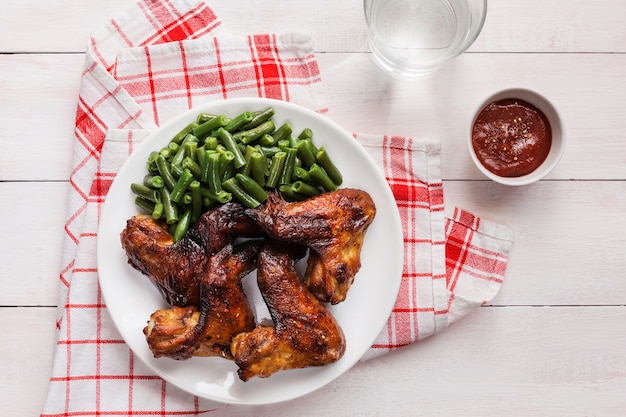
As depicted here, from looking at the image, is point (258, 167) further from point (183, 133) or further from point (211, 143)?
point (183, 133)

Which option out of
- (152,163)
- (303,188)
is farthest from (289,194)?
(152,163)

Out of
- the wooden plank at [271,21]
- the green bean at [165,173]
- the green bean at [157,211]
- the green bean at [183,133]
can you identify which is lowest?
the green bean at [157,211]

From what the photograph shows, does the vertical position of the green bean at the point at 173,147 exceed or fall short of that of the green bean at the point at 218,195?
it exceeds it

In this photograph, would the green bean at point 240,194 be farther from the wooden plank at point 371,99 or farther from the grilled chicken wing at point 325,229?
the wooden plank at point 371,99

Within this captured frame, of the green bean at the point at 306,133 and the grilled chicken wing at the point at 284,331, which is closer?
the grilled chicken wing at the point at 284,331

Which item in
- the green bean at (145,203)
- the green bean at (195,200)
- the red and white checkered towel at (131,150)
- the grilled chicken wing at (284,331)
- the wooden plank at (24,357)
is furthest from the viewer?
the wooden plank at (24,357)

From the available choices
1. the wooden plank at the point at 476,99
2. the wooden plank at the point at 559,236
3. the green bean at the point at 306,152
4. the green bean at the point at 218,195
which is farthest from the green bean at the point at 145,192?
the wooden plank at the point at 559,236

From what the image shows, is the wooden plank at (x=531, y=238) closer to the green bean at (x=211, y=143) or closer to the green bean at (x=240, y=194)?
the green bean at (x=211, y=143)

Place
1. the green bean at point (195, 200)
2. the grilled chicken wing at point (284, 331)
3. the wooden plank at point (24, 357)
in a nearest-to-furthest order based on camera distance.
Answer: the grilled chicken wing at point (284, 331) < the green bean at point (195, 200) < the wooden plank at point (24, 357)
